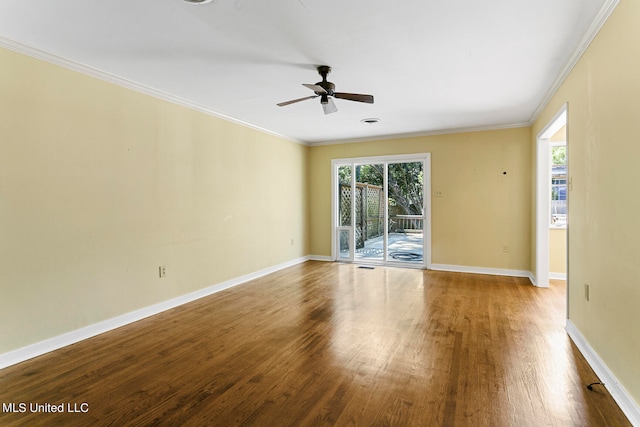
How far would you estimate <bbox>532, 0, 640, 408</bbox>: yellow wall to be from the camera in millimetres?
1851

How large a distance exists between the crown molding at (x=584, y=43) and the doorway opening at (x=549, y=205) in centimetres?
34

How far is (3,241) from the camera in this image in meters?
2.49

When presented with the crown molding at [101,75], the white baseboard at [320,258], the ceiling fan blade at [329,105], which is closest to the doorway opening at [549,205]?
the ceiling fan blade at [329,105]

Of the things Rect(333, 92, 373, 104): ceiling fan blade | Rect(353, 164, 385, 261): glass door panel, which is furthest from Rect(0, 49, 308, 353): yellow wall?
Rect(353, 164, 385, 261): glass door panel

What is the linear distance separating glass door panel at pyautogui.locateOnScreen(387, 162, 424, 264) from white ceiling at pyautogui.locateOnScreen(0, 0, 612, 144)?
2.11 m

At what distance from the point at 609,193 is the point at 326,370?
89.5 inches

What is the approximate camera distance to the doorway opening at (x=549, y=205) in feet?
15.1

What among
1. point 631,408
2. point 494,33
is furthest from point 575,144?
point 631,408

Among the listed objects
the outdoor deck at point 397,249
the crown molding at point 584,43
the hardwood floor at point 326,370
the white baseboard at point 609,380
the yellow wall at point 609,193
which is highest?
the crown molding at point 584,43

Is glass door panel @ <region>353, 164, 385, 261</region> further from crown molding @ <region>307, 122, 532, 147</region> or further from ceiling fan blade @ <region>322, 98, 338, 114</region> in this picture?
ceiling fan blade @ <region>322, 98, 338, 114</region>

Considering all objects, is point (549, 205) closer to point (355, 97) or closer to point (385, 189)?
point (385, 189)

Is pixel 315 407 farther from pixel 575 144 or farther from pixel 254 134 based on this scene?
pixel 254 134

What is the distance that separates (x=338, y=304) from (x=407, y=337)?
112 cm

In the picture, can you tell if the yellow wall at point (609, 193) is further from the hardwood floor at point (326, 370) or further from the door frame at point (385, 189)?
the door frame at point (385, 189)
